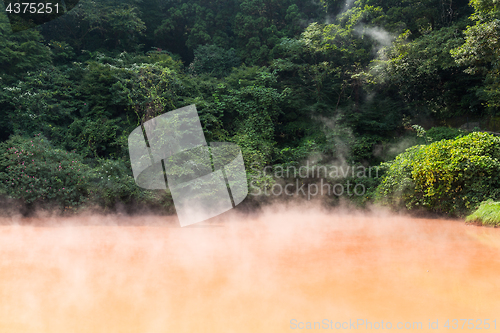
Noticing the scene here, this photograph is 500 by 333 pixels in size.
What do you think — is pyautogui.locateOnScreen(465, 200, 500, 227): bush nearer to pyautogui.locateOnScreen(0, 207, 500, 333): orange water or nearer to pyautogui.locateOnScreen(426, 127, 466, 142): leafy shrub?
pyautogui.locateOnScreen(0, 207, 500, 333): orange water

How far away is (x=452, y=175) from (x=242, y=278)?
488 cm

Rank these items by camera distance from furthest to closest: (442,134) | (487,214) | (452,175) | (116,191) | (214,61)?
(214,61) → (442,134) → (116,191) → (452,175) → (487,214)

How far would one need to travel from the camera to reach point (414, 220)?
264 inches

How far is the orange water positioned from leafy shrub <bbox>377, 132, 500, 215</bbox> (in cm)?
64

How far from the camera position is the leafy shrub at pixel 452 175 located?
239 inches

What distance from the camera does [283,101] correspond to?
10695mm

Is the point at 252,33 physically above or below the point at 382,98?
above

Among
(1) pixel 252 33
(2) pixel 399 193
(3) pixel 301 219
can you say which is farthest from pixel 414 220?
(1) pixel 252 33

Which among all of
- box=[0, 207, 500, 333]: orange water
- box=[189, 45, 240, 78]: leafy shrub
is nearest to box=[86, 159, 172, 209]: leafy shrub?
box=[0, 207, 500, 333]: orange water

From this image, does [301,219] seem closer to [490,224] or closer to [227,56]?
[490,224]

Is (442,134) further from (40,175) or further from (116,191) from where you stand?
(40,175)

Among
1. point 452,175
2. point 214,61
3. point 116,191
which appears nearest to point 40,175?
point 116,191

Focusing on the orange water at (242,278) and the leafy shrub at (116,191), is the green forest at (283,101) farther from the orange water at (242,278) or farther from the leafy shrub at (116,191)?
the orange water at (242,278)

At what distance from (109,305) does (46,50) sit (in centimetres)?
935
